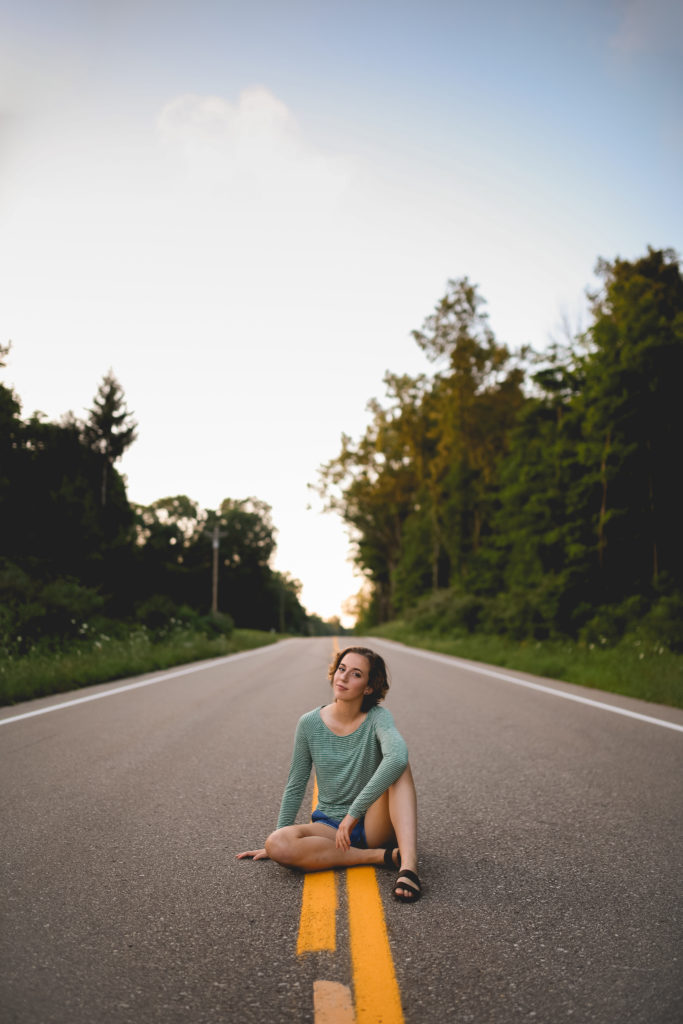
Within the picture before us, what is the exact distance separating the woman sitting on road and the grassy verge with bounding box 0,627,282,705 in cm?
738

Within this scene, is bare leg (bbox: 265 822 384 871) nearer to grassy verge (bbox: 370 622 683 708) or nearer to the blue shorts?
the blue shorts

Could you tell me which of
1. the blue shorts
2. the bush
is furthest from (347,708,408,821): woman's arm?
the bush

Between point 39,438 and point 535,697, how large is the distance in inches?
545

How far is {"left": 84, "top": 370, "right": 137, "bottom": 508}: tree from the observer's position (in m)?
55.2

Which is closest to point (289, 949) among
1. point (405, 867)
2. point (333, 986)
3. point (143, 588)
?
point (333, 986)

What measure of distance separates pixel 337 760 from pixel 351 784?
5.3 inches

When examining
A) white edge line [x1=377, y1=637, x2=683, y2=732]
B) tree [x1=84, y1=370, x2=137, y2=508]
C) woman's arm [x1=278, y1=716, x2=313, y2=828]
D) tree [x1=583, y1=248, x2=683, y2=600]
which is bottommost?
white edge line [x1=377, y1=637, x2=683, y2=732]

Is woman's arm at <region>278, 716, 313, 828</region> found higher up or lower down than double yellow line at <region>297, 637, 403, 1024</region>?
higher up

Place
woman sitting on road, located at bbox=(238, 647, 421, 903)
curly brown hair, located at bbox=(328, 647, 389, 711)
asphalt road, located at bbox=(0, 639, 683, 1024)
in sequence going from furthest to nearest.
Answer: curly brown hair, located at bbox=(328, 647, 389, 711) < woman sitting on road, located at bbox=(238, 647, 421, 903) < asphalt road, located at bbox=(0, 639, 683, 1024)

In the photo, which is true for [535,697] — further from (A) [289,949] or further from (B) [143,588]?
(B) [143,588]

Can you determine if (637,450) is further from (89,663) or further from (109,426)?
(109,426)

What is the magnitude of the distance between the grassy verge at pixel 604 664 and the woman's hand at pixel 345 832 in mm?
7669

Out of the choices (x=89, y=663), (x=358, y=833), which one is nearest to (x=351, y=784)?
(x=358, y=833)

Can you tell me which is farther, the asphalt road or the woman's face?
the woman's face
